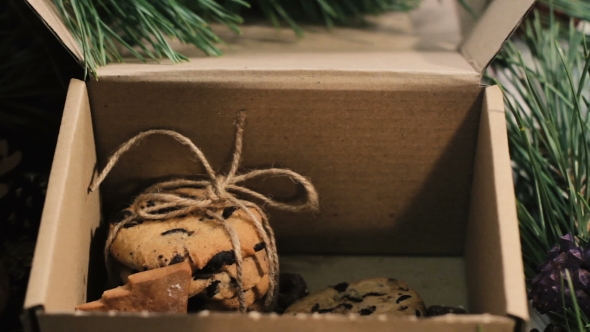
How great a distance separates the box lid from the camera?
566mm

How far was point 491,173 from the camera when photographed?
0.54 m

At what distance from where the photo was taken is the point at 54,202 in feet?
1.63

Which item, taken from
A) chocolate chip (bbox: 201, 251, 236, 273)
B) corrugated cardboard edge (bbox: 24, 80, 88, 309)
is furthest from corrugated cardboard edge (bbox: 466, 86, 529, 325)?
corrugated cardboard edge (bbox: 24, 80, 88, 309)

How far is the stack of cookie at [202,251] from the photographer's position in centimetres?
54

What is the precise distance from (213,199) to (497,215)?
0.83 feet

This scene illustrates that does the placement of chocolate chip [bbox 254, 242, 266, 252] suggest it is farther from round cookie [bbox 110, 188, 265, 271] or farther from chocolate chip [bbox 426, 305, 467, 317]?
chocolate chip [bbox 426, 305, 467, 317]

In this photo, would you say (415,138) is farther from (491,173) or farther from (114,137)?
(114,137)

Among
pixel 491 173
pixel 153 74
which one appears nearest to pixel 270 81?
pixel 153 74

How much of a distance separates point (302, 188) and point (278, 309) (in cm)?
13

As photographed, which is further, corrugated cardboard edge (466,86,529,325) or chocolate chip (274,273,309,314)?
chocolate chip (274,273,309,314)

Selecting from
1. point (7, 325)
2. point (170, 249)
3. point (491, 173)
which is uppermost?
point (491, 173)

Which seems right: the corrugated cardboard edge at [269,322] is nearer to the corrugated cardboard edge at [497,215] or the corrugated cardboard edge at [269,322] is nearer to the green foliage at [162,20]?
the corrugated cardboard edge at [497,215]

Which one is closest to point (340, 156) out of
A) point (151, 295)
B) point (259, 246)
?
point (259, 246)

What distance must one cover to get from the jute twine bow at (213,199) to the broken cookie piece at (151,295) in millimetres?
53
